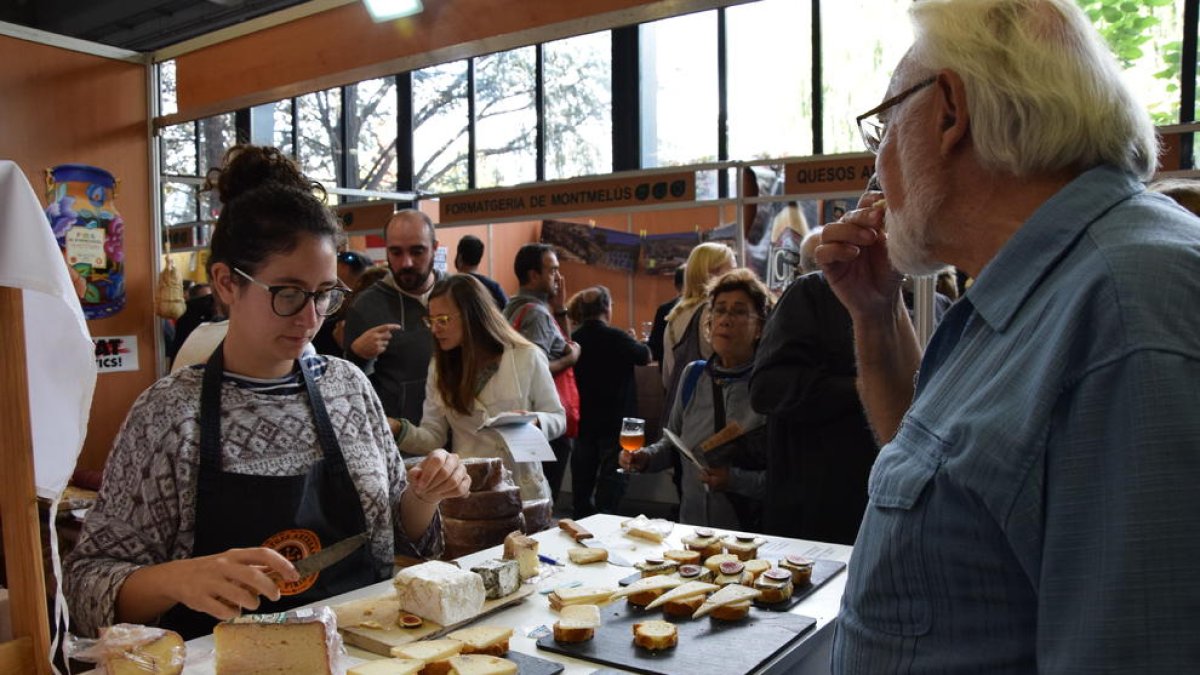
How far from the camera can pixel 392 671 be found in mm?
1447

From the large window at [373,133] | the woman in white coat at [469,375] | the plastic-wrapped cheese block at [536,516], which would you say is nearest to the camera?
the plastic-wrapped cheese block at [536,516]

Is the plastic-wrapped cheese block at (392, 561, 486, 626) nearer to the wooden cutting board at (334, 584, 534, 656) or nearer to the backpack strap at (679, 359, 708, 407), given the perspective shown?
the wooden cutting board at (334, 584, 534, 656)

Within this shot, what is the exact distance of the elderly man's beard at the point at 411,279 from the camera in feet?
14.3

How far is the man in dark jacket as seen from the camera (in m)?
5.64

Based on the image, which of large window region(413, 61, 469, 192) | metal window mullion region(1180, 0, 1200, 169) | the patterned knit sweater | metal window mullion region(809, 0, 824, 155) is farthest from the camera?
large window region(413, 61, 469, 192)

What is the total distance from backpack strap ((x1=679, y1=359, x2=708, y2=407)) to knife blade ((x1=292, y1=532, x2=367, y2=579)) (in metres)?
1.93

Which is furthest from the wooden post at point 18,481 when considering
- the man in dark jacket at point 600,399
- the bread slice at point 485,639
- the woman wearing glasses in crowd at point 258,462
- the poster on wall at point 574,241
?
the poster on wall at point 574,241

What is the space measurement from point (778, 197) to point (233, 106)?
8.72 feet

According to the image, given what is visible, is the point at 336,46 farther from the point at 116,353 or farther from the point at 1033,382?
the point at 1033,382

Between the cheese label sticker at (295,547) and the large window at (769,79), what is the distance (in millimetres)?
7651

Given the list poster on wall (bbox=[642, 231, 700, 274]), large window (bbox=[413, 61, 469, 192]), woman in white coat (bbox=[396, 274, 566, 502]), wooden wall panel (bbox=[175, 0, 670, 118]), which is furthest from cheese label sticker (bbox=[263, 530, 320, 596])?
large window (bbox=[413, 61, 469, 192])

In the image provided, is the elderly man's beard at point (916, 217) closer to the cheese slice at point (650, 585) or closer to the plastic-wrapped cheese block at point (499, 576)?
the cheese slice at point (650, 585)

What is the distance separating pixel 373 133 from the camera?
40.5ft

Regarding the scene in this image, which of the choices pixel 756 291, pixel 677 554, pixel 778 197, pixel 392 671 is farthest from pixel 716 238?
pixel 392 671
